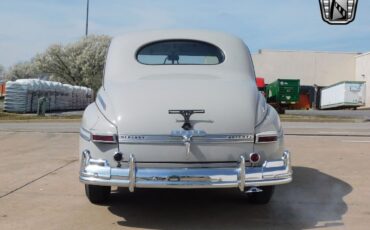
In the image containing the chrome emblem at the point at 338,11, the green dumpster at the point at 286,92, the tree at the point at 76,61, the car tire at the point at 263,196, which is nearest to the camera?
the car tire at the point at 263,196

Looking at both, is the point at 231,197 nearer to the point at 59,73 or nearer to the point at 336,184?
the point at 336,184

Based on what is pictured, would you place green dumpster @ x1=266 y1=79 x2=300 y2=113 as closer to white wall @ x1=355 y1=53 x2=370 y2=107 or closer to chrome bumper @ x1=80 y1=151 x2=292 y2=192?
white wall @ x1=355 y1=53 x2=370 y2=107

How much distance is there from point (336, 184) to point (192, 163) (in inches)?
120

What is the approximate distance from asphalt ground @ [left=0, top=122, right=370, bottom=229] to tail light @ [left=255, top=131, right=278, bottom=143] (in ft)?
2.75

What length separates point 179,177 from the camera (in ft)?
15.7

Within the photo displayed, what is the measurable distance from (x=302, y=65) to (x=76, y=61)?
28.8 m

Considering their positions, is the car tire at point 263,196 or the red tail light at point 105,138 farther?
the car tire at point 263,196

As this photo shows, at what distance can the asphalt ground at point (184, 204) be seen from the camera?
207 inches

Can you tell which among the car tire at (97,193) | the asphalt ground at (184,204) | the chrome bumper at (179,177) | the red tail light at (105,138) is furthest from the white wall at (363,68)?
the red tail light at (105,138)

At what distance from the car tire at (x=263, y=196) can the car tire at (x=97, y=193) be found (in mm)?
1626

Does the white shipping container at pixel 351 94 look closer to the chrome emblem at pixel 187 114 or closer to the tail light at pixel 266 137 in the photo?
the tail light at pixel 266 137

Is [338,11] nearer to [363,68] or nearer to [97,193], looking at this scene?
[97,193]

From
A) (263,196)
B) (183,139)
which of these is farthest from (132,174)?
(263,196)

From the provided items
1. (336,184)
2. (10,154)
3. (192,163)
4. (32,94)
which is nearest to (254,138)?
(192,163)
